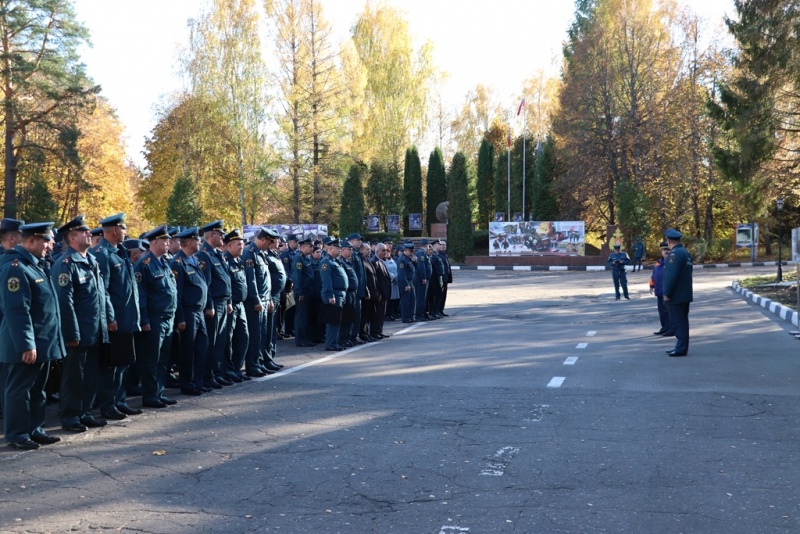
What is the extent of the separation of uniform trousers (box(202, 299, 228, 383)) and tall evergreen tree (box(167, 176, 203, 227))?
41693 mm

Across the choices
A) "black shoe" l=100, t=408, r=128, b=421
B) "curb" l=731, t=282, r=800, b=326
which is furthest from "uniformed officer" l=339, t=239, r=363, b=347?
"curb" l=731, t=282, r=800, b=326

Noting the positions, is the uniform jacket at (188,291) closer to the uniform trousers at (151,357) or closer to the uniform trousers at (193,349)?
the uniform trousers at (193,349)

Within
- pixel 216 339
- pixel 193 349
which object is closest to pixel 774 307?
pixel 216 339

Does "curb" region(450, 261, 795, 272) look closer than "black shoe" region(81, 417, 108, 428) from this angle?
No

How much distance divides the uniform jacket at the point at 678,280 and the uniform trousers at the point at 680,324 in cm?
10

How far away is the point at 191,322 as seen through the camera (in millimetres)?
9570

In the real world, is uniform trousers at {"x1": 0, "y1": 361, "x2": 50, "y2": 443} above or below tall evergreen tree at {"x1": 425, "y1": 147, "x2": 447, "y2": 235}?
below

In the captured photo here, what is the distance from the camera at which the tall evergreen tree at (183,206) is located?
166 feet

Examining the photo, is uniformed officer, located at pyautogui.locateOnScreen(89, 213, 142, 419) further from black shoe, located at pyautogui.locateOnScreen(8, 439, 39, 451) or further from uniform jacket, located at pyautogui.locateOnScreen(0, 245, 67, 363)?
black shoe, located at pyautogui.locateOnScreen(8, 439, 39, 451)

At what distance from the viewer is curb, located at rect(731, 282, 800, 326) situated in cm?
1740

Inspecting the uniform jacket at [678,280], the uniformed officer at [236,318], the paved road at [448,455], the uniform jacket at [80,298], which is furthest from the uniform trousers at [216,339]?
the uniform jacket at [678,280]

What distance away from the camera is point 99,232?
9.75m

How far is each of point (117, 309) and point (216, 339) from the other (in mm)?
1997

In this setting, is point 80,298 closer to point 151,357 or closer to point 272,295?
point 151,357
